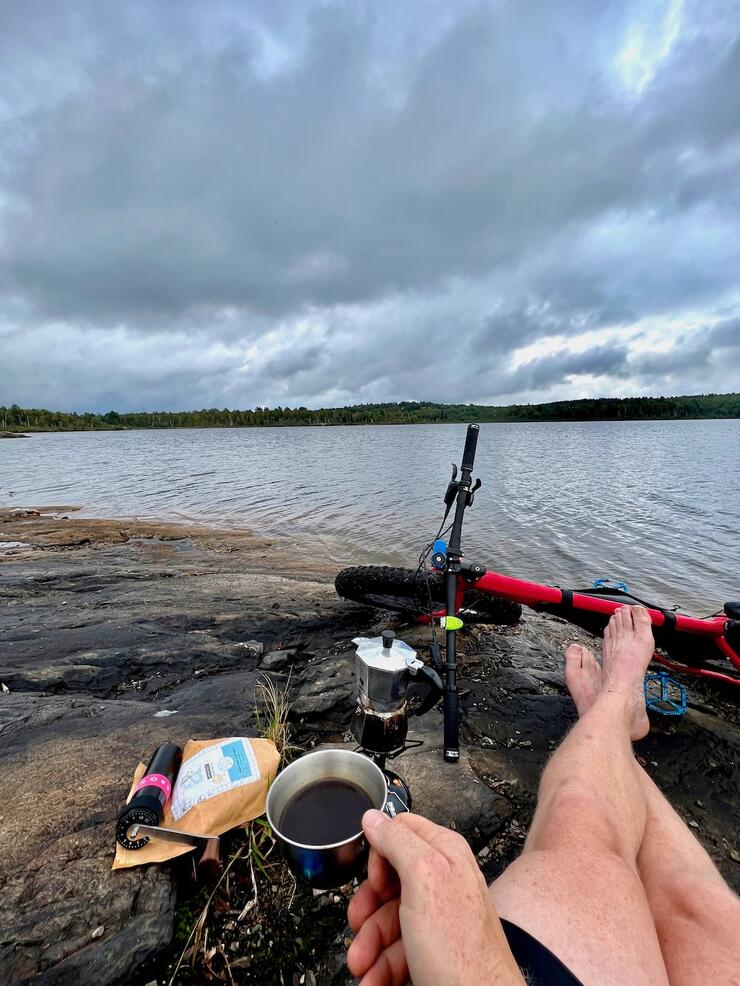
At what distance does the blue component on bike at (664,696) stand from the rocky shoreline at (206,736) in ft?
0.36

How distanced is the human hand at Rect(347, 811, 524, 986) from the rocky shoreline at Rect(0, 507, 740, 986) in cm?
84

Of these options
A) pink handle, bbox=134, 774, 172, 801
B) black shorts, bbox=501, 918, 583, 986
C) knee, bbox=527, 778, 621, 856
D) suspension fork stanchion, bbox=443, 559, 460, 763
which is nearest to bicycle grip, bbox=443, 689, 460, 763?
suspension fork stanchion, bbox=443, 559, 460, 763

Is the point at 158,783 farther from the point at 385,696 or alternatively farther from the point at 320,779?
the point at 385,696

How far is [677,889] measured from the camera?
1.44 m

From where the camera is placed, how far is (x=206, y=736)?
2.51 metres

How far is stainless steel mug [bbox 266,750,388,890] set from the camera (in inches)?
52.0

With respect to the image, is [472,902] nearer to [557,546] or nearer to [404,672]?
[404,672]

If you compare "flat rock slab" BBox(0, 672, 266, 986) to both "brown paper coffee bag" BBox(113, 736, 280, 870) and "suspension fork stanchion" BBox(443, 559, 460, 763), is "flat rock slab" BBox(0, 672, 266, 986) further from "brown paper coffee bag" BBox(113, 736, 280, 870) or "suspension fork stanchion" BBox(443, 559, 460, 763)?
"suspension fork stanchion" BBox(443, 559, 460, 763)

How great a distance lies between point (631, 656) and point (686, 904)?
62.6 inches

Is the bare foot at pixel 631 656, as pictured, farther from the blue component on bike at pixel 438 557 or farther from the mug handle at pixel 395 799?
the mug handle at pixel 395 799

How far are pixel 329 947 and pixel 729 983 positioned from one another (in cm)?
128

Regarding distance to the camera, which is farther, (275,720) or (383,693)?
(275,720)

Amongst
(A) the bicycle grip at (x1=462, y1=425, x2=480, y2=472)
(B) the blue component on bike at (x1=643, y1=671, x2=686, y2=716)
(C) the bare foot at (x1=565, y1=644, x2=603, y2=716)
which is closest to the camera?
(C) the bare foot at (x1=565, y1=644, x2=603, y2=716)

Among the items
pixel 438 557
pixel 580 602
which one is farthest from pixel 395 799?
pixel 580 602
